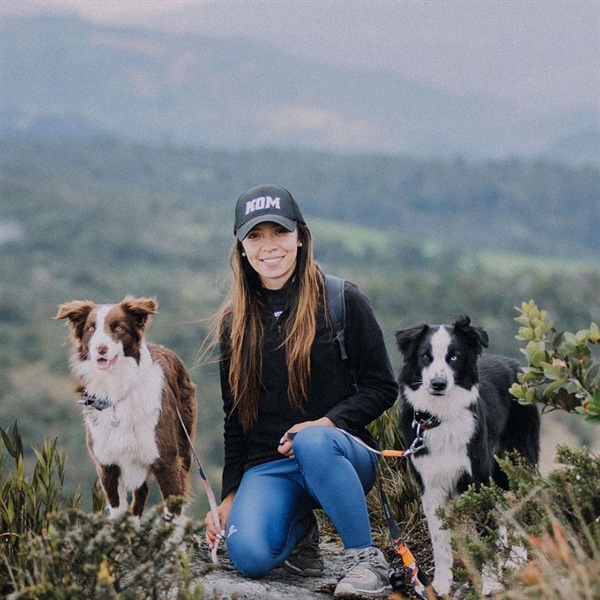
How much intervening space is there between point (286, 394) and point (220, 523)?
598mm

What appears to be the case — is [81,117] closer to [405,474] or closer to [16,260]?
[16,260]

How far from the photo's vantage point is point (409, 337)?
150 inches

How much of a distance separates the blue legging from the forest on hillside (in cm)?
3189

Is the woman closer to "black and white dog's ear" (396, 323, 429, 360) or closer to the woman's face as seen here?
the woman's face

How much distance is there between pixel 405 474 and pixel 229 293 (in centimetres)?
133

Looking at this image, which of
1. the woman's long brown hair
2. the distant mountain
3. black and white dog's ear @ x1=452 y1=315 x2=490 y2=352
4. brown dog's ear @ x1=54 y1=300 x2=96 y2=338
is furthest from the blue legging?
the distant mountain

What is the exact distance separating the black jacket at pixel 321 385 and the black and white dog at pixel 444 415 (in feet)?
0.70

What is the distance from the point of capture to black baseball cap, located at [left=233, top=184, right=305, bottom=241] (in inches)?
140

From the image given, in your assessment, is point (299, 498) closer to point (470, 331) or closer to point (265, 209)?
point (470, 331)

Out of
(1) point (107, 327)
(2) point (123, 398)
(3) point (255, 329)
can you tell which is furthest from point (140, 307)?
(3) point (255, 329)

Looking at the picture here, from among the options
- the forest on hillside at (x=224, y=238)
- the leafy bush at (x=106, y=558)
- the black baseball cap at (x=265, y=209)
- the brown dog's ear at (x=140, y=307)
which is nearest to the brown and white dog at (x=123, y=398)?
the brown dog's ear at (x=140, y=307)

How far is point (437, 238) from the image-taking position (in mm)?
95000

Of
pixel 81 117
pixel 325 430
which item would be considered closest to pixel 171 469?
pixel 325 430

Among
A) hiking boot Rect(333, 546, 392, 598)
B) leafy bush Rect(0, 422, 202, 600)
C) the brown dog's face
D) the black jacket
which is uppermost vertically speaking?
the brown dog's face
